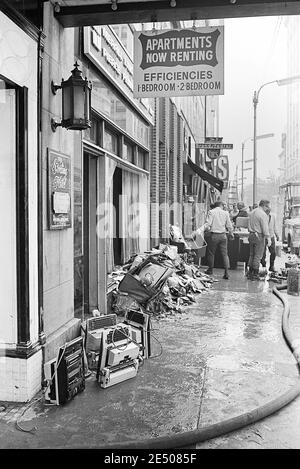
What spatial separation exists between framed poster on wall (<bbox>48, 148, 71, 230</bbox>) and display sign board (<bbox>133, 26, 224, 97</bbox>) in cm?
147

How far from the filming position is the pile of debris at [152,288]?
6.82 metres

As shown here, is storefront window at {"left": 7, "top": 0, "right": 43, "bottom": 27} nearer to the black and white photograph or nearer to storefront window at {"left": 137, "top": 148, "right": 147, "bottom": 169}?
the black and white photograph

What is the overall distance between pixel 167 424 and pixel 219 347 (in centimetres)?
224

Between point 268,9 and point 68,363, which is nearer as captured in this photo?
point 68,363

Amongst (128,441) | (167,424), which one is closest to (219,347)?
(167,424)

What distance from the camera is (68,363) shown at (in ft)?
13.7

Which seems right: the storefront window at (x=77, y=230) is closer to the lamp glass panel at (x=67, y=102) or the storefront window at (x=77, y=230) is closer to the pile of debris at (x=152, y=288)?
the lamp glass panel at (x=67, y=102)

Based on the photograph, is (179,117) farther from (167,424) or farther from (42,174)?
(167,424)

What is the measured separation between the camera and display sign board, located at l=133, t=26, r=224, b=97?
5.41 metres

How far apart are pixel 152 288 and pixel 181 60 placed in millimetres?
3148

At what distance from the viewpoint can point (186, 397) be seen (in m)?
4.37

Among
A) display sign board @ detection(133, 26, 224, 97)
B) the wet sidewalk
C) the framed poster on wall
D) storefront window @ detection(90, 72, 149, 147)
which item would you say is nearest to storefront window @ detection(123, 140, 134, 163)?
storefront window @ detection(90, 72, 149, 147)

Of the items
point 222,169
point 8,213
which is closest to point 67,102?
point 8,213

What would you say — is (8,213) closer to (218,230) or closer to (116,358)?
(116,358)
